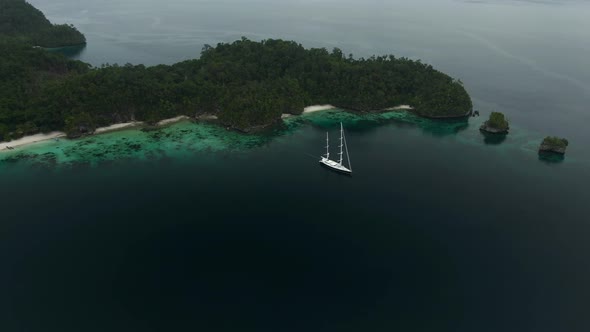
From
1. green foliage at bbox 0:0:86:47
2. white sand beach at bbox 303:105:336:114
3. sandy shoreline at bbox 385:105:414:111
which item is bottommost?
white sand beach at bbox 303:105:336:114

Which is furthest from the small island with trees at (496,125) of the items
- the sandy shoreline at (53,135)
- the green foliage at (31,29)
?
the green foliage at (31,29)

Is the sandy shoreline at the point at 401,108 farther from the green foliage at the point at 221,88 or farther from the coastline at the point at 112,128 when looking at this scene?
the green foliage at the point at 221,88

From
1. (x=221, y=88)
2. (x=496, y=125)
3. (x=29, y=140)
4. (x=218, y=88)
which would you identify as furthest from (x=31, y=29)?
(x=496, y=125)

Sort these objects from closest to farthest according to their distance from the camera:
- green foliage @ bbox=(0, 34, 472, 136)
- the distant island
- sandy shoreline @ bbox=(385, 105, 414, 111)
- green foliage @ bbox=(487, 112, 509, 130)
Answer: the distant island
green foliage @ bbox=(0, 34, 472, 136)
green foliage @ bbox=(487, 112, 509, 130)
sandy shoreline @ bbox=(385, 105, 414, 111)

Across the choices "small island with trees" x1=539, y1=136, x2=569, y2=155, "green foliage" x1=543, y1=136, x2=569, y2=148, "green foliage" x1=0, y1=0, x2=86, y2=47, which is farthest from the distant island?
"green foliage" x1=0, y1=0, x2=86, y2=47

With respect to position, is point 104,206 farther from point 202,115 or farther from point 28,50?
point 28,50

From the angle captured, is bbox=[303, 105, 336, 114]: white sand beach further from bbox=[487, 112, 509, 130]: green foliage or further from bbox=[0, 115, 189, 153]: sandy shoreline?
bbox=[487, 112, 509, 130]: green foliage

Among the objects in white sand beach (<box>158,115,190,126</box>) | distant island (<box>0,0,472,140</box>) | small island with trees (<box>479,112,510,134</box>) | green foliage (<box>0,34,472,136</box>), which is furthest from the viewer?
white sand beach (<box>158,115,190,126</box>)

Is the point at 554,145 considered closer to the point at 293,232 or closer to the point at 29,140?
the point at 293,232
